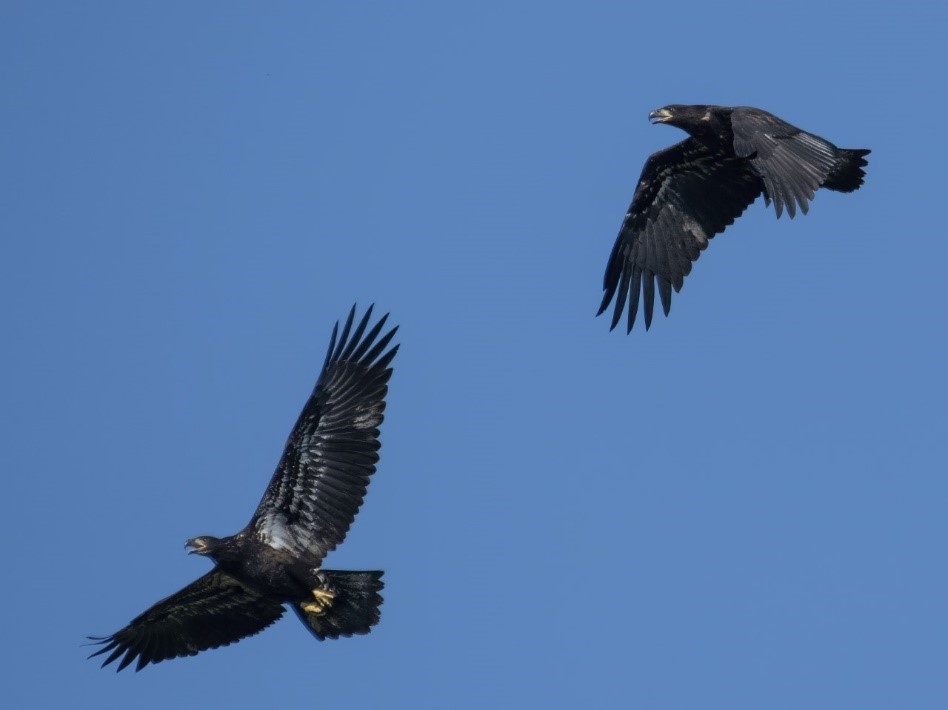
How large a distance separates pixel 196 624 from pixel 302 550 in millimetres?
1686

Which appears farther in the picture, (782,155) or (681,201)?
(681,201)

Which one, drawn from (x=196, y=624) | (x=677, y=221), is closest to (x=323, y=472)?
(x=196, y=624)

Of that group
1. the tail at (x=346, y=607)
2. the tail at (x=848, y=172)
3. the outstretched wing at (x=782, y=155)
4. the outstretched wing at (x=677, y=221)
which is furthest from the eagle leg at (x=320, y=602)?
the tail at (x=848, y=172)

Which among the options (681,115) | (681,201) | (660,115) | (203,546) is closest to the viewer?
(203,546)

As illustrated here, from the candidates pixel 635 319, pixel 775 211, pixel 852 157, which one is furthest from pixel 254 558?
pixel 852 157

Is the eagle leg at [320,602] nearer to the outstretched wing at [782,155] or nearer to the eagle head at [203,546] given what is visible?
the eagle head at [203,546]

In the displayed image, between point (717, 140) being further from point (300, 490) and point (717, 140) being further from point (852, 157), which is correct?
point (300, 490)

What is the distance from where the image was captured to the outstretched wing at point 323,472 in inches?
670

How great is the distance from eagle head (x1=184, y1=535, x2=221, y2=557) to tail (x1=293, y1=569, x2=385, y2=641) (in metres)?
1.15

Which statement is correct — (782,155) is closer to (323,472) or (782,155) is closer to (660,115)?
(660,115)

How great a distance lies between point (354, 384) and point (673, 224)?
4.59 m

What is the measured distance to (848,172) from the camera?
1794 centimetres

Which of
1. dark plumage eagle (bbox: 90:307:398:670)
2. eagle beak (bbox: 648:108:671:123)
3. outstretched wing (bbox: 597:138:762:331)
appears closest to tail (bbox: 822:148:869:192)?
outstretched wing (bbox: 597:138:762:331)

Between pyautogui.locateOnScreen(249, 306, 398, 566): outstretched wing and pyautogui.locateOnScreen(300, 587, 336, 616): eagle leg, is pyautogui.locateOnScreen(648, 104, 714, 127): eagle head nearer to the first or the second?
pyautogui.locateOnScreen(249, 306, 398, 566): outstretched wing
